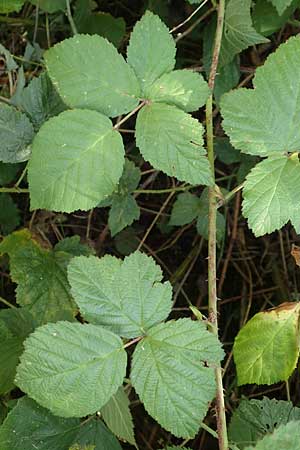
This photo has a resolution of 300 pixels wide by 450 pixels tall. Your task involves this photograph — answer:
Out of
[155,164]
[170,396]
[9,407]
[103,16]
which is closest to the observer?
[170,396]

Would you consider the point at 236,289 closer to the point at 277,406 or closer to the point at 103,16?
the point at 277,406

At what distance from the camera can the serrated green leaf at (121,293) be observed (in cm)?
121

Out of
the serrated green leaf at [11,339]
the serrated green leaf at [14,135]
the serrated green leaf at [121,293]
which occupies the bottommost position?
the serrated green leaf at [11,339]

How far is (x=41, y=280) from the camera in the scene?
1.62 meters

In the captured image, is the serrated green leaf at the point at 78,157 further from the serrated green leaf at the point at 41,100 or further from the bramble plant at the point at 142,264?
the serrated green leaf at the point at 41,100

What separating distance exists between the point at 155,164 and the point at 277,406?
0.65m

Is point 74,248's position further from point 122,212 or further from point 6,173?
point 6,173

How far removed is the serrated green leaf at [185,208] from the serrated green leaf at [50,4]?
0.61 m

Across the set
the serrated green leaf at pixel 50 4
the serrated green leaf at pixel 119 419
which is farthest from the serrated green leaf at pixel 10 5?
the serrated green leaf at pixel 119 419

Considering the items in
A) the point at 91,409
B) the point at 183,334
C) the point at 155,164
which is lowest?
the point at 91,409

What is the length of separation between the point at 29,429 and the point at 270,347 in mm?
528

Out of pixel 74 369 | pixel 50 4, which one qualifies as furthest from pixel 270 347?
pixel 50 4

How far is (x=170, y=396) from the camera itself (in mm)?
1139

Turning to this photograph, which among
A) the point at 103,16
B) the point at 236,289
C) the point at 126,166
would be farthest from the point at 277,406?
the point at 103,16
